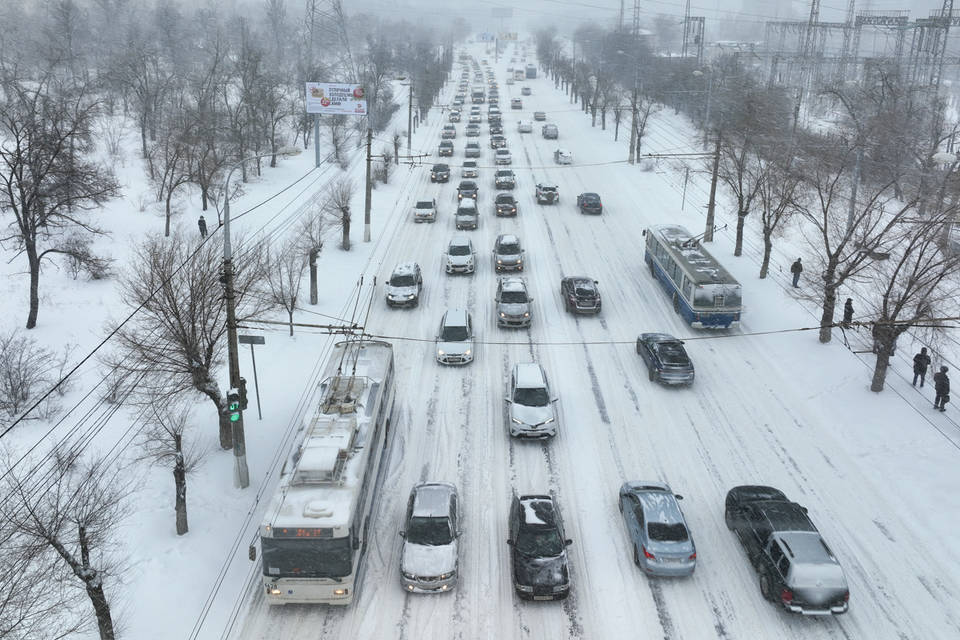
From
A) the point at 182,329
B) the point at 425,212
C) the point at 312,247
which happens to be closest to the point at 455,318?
the point at 312,247

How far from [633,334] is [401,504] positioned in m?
15.1

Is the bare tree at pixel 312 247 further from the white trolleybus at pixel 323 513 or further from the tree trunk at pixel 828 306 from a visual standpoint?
the tree trunk at pixel 828 306

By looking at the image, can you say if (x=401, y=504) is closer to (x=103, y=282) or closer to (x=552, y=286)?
(x=552, y=286)

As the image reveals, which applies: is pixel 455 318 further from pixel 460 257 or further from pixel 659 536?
pixel 659 536

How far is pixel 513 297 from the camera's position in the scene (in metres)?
33.0

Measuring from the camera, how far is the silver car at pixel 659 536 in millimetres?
17828

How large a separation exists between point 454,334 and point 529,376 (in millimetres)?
5440

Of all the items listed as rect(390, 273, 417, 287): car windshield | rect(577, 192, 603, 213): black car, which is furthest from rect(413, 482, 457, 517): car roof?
rect(577, 192, 603, 213): black car

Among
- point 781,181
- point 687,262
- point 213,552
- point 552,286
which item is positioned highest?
point 781,181

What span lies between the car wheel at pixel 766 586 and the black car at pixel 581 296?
17.3 metres

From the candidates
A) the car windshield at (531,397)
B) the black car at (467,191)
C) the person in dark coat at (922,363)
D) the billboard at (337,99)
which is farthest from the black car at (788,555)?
the billboard at (337,99)

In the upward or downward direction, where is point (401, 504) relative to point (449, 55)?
downward

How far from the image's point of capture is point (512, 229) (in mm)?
46906

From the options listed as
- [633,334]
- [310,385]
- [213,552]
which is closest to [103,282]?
[310,385]
